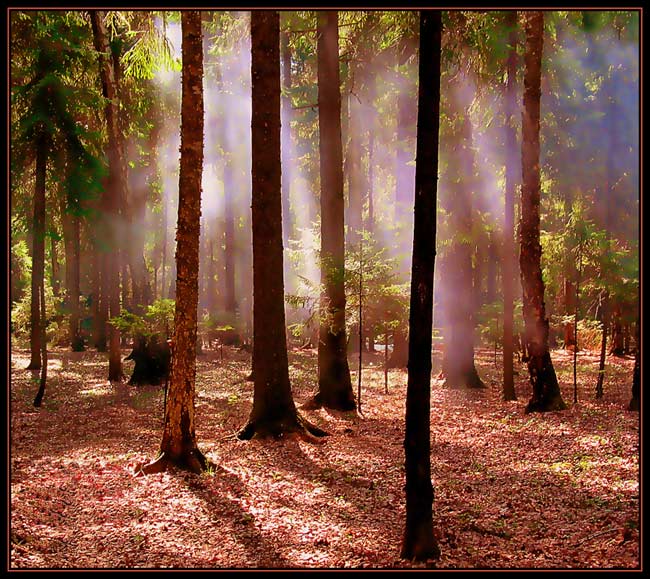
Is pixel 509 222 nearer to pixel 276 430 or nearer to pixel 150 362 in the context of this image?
Result: pixel 276 430

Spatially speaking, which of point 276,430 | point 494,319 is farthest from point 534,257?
point 276,430

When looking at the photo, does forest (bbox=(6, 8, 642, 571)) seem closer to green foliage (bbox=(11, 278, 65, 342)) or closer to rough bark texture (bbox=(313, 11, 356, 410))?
rough bark texture (bbox=(313, 11, 356, 410))

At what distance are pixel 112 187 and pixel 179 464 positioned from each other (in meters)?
11.8

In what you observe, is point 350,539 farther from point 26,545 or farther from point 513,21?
point 513,21

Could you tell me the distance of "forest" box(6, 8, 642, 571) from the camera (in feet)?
17.9

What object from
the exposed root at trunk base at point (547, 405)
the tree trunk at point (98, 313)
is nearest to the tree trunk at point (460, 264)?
the exposed root at trunk base at point (547, 405)

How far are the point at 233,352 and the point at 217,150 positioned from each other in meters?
10.1

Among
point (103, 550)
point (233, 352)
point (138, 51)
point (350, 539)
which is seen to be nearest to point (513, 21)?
point (138, 51)

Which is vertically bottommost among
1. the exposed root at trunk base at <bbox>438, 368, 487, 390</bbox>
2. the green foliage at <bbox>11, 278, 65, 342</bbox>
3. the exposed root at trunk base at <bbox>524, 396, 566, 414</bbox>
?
the exposed root at trunk base at <bbox>438, 368, 487, 390</bbox>

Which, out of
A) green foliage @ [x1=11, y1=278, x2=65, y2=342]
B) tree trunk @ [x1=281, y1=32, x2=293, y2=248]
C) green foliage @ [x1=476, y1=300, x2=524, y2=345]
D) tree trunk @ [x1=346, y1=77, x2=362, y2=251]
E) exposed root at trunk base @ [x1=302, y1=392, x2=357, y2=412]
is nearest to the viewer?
exposed root at trunk base @ [x1=302, y1=392, x2=357, y2=412]

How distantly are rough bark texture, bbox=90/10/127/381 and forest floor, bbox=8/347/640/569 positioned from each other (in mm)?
3539

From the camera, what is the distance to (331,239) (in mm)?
12516

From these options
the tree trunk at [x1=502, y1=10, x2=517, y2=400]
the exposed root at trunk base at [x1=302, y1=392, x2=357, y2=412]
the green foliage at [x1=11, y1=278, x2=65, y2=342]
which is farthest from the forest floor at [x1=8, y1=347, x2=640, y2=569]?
the green foliage at [x1=11, y1=278, x2=65, y2=342]

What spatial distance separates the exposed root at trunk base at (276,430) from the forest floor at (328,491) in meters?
0.16
